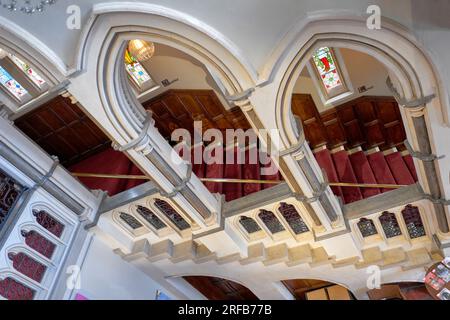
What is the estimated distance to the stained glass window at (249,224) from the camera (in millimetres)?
5961

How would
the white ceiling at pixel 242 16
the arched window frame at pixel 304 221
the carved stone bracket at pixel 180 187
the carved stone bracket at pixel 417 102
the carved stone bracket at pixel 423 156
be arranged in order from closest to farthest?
the white ceiling at pixel 242 16 < the carved stone bracket at pixel 417 102 < the carved stone bracket at pixel 423 156 < the carved stone bracket at pixel 180 187 < the arched window frame at pixel 304 221

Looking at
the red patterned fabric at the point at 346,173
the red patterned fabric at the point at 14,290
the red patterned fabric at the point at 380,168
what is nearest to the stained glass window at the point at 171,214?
the red patterned fabric at the point at 14,290

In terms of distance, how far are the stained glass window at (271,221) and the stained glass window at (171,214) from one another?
1.20m

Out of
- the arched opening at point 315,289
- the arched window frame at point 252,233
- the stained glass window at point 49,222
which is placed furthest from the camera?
the arched opening at point 315,289

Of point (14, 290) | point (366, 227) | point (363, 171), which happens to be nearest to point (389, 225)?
point (366, 227)

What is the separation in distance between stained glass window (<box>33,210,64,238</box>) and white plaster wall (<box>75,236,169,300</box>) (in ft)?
1.98

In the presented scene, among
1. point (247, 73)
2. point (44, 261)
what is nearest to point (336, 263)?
point (247, 73)

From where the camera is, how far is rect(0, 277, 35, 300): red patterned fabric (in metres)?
4.55

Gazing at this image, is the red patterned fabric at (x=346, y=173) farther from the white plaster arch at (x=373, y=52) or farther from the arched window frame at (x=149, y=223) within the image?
the arched window frame at (x=149, y=223)

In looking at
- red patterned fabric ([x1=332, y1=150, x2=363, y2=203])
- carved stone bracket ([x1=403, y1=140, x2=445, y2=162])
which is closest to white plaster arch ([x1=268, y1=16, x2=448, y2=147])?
carved stone bracket ([x1=403, y1=140, x2=445, y2=162])

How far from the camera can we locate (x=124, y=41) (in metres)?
3.49
